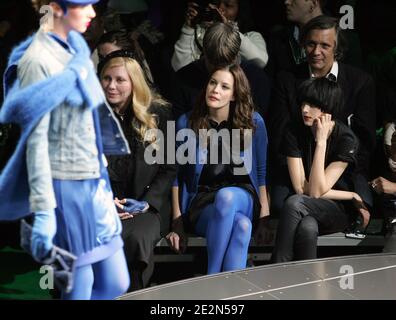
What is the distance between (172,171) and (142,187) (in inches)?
7.5

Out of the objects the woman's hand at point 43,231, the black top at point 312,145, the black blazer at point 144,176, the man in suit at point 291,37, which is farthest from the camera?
the man in suit at point 291,37

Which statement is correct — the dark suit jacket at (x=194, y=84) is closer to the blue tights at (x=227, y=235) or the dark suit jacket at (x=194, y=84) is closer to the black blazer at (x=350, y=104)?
the black blazer at (x=350, y=104)

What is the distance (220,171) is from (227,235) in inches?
12.6

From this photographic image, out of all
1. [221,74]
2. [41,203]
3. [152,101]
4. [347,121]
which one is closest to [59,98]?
[41,203]

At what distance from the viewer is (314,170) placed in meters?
4.23

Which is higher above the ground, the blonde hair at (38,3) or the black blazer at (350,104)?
the blonde hair at (38,3)

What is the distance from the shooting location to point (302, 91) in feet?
14.2

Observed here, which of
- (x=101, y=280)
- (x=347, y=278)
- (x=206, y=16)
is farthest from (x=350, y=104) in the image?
(x=101, y=280)

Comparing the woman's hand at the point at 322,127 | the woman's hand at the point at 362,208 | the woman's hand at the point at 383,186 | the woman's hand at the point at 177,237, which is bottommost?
the woman's hand at the point at 177,237

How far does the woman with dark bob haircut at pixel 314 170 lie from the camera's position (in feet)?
13.8

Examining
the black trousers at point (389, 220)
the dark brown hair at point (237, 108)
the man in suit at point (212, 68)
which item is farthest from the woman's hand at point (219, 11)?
the black trousers at point (389, 220)

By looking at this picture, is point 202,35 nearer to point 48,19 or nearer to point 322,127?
point 322,127

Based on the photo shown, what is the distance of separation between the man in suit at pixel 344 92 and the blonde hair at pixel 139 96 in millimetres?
724

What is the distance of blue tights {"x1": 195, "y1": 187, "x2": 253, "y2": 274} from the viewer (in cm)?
407
